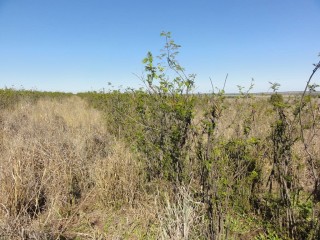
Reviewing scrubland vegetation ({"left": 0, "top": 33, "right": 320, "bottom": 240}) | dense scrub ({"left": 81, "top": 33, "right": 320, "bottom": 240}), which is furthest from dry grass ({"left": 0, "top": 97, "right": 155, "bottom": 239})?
dense scrub ({"left": 81, "top": 33, "right": 320, "bottom": 240})

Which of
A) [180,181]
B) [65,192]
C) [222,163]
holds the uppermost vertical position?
[222,163]

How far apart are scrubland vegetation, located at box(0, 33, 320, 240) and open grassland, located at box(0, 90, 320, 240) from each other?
1 centimetres

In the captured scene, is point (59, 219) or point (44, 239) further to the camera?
point (59, 219)

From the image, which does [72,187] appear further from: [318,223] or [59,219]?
[318,223]

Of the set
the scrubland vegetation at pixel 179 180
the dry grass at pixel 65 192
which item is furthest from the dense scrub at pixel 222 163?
the dry grass at pixel 65 192

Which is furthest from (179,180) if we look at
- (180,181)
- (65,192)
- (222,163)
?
(65,192)

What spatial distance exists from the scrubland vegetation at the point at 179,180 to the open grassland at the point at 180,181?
1 cm

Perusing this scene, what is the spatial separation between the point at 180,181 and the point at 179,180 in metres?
0.02

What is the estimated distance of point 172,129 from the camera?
10.8 feet

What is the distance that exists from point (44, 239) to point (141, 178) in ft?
5.54

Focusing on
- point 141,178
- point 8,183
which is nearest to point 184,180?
point 141,178

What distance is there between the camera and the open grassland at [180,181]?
2.80 meters

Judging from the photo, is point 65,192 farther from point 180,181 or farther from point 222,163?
point 222,163

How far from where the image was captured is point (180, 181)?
3.40 m
